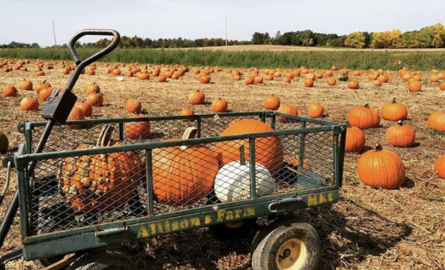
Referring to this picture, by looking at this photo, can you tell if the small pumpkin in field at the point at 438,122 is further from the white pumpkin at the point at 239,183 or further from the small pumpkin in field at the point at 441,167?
the white pumpkin at the point at 239,183

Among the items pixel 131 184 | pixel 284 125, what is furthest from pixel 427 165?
pixel 131 184

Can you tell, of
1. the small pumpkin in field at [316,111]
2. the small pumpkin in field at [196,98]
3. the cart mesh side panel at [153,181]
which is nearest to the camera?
the cart mesh side panel at [153,181]

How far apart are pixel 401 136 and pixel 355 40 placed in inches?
3010

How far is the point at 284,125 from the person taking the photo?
27.4 feet

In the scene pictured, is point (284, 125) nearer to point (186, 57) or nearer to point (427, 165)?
point (427, 165)

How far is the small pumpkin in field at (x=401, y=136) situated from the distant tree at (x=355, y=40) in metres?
74.5

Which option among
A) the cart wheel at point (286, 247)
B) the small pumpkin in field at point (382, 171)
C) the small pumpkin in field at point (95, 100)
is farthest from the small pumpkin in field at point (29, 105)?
the cart wheel at point (286, 247)

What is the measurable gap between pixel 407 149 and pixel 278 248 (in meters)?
5.04

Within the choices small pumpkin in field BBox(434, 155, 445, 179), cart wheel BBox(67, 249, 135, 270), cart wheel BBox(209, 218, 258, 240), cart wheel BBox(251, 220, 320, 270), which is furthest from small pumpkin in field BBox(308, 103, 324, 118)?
cart wheel BBox(67, 249, 135, 270)

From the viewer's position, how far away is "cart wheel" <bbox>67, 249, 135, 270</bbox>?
8.20 ft

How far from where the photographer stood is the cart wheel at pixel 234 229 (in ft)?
12.8

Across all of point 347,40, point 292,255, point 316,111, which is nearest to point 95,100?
point 316,111

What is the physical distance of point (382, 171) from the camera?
5.30 metres

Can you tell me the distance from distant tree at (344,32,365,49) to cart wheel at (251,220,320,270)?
7913cm
